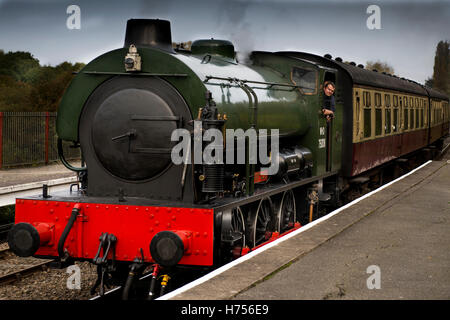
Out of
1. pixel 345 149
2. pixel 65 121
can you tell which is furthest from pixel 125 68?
pixel 345 149

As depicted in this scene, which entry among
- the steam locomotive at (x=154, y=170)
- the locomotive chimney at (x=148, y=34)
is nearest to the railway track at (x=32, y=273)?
the steam locomotive at (x=154, y=170)

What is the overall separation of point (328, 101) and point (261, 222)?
3191 millimetres

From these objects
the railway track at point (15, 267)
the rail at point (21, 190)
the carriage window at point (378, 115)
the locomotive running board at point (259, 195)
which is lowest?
the railway track at point (15, 267)

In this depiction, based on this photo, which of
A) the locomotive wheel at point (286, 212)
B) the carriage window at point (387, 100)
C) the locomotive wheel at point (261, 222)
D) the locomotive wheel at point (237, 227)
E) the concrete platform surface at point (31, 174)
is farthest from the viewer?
the carriage window at point (387, 100)

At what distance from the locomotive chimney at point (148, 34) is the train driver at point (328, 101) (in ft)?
A: 13.0

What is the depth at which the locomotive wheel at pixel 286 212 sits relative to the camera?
836cm

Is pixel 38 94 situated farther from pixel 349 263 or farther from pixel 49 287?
pixel 349 263

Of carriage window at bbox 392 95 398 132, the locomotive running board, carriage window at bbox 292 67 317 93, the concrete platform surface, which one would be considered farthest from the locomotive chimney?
carriage window at bbox 392 95 398 132

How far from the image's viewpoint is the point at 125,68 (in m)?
6.21

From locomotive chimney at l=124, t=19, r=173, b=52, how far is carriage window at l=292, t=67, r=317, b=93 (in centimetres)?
342

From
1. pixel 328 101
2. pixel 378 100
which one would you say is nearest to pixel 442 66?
pixel 378 100

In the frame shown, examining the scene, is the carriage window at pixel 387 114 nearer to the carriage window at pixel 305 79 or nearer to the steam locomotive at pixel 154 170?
the carriage window at pixel 305 79

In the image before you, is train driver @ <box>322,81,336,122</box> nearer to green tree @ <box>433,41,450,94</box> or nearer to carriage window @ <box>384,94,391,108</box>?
carriage window @ <box>384,94,391,108</box>

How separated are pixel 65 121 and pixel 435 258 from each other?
4537mm
